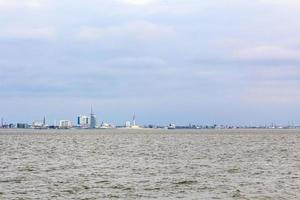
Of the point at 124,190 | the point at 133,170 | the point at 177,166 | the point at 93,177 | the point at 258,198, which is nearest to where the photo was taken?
the point at 258,198

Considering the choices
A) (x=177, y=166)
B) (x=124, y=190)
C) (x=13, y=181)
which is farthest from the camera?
(x=177, y=166)

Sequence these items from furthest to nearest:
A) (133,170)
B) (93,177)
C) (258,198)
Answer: (133,170)
(93,177)
(258,198)

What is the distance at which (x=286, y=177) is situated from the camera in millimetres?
44781

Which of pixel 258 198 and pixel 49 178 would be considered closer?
pixel 258 198

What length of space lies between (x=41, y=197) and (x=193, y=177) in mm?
14515

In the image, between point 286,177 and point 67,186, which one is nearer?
point 67,186

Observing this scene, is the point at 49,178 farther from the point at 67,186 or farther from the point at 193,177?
the point at 193,177

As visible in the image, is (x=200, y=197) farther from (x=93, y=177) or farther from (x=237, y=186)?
(x=93, y=177)

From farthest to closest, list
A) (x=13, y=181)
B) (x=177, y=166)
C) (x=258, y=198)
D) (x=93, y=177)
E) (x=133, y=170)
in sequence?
(x=177, y=166)
(x=133, y=170)
(x=93, y=177)
(x=13, y=181)
(x=258, y=198)

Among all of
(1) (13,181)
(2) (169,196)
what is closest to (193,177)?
(2) (169,196)

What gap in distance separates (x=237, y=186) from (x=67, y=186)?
1144cm

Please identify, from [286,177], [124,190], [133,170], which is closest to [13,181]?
[124,190]

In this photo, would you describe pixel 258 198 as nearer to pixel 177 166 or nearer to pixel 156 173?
pixel 156 173

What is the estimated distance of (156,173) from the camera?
1898 inches
